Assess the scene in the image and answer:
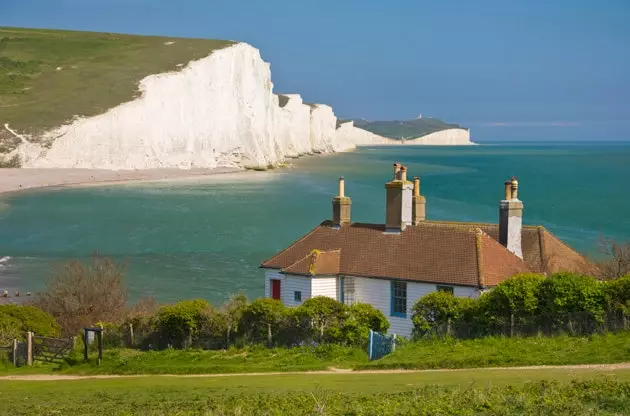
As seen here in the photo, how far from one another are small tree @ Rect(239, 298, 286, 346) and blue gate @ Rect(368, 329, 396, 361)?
220 centimetres

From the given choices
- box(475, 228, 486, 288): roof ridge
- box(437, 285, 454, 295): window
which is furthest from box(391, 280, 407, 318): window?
box(475, 228, 486, 288): roof ridge

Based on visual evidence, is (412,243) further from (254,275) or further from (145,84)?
(145,84)

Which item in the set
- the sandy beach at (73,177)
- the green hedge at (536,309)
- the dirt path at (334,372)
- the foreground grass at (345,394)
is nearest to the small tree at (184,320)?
the dirt path at (334,372)

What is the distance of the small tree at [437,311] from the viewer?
2008 centimetres

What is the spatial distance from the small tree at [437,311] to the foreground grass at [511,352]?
1.03 metres

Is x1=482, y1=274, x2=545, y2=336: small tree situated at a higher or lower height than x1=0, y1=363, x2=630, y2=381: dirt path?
higher

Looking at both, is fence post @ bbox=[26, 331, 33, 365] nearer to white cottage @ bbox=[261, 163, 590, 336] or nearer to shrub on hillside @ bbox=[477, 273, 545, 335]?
white cottage @ bbox=[261, 163, 590, 336]

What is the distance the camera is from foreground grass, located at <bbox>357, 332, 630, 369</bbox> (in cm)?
1625

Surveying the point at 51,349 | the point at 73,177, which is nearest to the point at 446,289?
the point at 51,349

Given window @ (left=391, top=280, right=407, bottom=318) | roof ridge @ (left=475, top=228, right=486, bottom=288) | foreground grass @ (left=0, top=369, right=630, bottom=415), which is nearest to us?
foreground grass @ (left=0, top=369, right=630, bottom=415)

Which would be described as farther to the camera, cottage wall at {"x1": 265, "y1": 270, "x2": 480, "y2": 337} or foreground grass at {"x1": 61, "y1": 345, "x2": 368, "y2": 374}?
cottage wall at {"x1": 265, "y1": 270, "x2": 480, "y2": 337}

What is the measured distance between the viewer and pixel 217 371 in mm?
18812

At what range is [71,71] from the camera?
13175 cm

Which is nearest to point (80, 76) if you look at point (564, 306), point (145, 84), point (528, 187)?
point (145, 84)
